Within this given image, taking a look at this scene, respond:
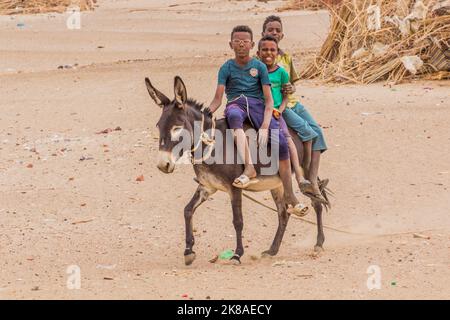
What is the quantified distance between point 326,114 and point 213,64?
15.4ft

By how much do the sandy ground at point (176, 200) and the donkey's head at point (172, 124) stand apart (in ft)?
2.98

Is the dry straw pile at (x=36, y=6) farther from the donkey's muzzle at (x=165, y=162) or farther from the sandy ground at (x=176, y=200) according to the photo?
the donkey's muzzle at (x=165, y=162)

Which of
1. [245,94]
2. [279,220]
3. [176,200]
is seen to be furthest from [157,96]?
[176,200]

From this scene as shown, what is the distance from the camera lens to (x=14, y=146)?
42.5 ft

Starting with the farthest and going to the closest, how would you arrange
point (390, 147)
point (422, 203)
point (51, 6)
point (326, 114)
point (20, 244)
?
point (51, 6) → point (326, 114) → point (390, 147) → point (422, 203) → point (20, 244)

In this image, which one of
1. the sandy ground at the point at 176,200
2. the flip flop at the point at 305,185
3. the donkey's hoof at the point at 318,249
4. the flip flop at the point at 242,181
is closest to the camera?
the sandy ground at the point at 176,200

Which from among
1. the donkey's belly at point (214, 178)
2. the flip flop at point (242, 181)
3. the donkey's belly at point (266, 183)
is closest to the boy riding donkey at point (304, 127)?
the donkey's belly at point (266, 183)

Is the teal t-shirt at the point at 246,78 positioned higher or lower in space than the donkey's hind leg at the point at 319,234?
higher

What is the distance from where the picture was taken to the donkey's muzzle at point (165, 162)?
777 cm

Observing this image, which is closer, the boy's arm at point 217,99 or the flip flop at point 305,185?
the boy's arm at point 217,99

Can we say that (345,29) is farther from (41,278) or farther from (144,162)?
(41,278)

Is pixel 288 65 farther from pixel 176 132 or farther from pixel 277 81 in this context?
pixel 176 132
